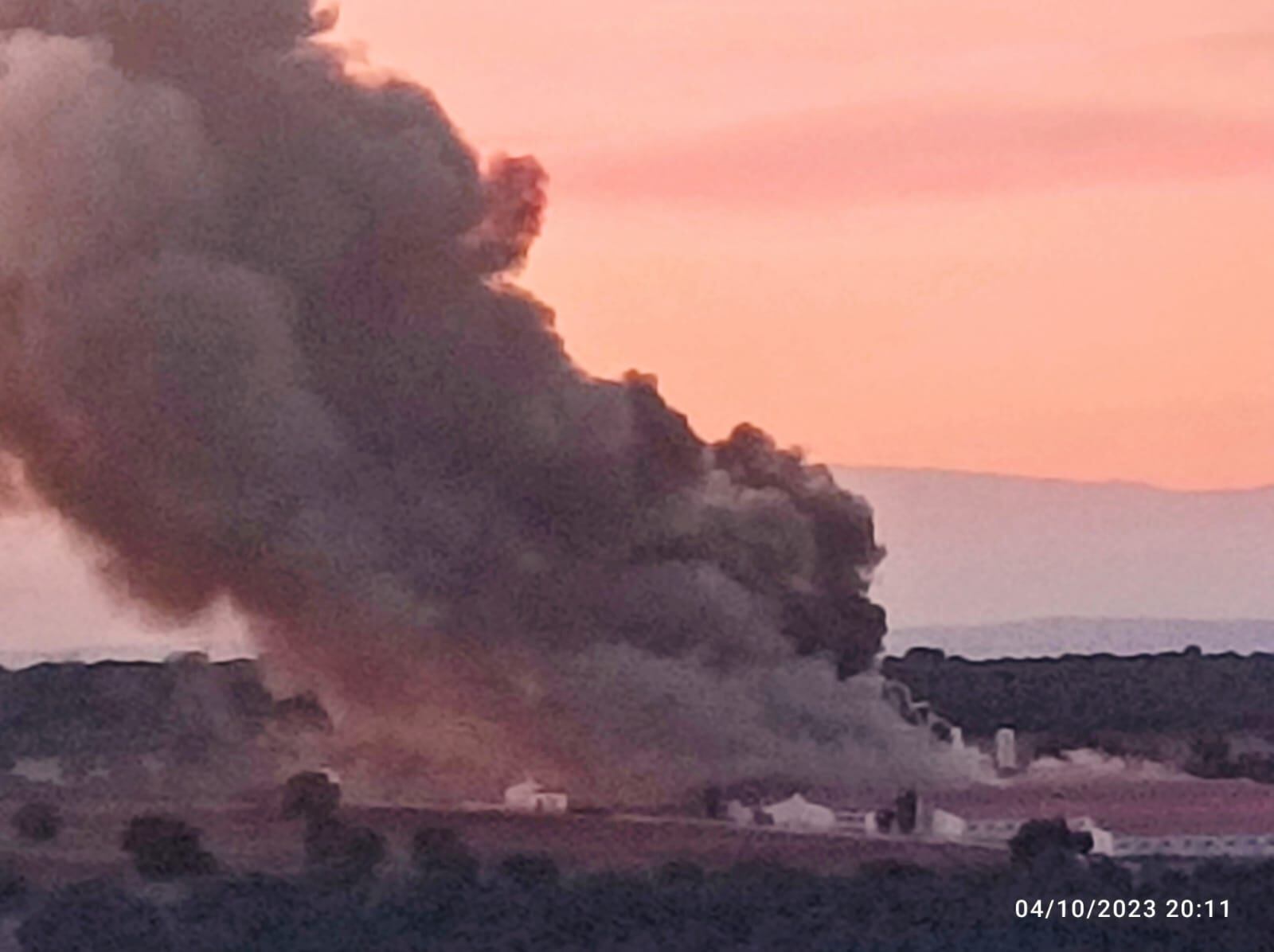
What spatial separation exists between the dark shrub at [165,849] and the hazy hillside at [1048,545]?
84.7 inches

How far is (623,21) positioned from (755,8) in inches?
15.8

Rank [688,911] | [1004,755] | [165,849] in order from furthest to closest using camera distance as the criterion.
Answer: [1004,755] → [165,849] → [688,911]

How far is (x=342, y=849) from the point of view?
8.12m

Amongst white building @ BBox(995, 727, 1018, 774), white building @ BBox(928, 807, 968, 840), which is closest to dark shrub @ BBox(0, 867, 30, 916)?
white building @ BBox(928, 807, 968, 840)

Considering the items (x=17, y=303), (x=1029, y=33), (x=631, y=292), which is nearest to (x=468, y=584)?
(x=631, y=292)

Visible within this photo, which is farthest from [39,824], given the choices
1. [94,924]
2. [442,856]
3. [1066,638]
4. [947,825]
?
[1066,638]

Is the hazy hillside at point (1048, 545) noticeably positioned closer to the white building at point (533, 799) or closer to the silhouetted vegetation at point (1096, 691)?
the silhouetted vegetation at point (1096, 691)

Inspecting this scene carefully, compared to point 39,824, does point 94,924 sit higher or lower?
lower

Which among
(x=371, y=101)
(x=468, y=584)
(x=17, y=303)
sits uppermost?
(x=371, y=101)

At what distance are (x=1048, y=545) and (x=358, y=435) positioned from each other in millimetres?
2075

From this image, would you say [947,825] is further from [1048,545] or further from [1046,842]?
[1048,545]

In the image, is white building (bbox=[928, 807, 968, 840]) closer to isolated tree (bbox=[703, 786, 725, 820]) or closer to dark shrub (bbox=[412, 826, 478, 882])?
isolated tree (bbox=[703, 786, 725, 820])

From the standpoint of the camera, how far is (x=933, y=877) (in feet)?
26.6

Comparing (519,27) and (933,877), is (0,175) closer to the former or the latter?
(519,27)
